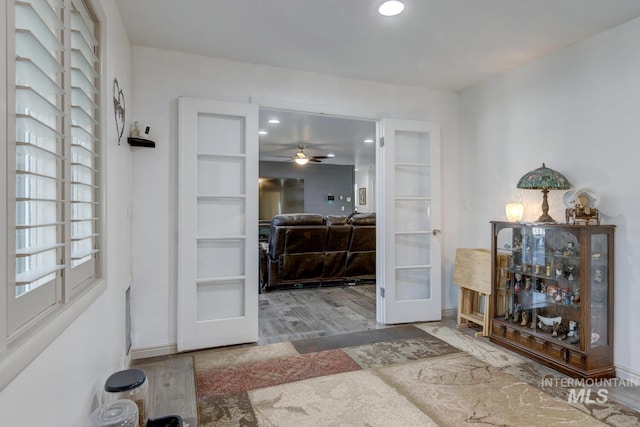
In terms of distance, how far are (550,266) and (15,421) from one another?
10.7 feet

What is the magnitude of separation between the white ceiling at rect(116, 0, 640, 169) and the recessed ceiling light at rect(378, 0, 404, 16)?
4cm

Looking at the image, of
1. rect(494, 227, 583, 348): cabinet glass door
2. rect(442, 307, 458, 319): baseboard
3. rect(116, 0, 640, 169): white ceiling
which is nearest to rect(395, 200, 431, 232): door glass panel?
rect(494, 227, 583, 348): cabinet glass door

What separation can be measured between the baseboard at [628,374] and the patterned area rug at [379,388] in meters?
0.48

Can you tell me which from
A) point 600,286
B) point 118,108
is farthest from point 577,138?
point 118,108

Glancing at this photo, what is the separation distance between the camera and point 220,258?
3104 millimetres

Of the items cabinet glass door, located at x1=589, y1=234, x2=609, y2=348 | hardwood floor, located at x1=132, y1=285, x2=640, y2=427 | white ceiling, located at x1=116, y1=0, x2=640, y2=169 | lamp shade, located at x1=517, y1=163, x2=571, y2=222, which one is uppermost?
white ceiling, located at x1=116, y1=0, x2=640, y2=169

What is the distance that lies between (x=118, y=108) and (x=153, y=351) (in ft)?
6.22

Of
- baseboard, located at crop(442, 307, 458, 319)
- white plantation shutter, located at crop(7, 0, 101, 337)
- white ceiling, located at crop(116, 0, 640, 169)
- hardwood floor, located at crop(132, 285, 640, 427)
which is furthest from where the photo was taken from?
baseboard, located at crop(442, 307, 458, 319)

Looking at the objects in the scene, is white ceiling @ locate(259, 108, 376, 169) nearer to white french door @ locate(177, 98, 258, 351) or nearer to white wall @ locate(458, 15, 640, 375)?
white french door @ locate(177, 98, 258, 351)

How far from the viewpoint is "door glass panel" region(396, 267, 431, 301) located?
3.77m

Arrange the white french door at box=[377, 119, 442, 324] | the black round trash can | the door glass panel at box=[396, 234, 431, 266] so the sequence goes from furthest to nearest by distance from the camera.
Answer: the door glass panel at box=[396, 234, 431, 266] < the white french door at box=[377, 119, 442, 324] < the black round trash can

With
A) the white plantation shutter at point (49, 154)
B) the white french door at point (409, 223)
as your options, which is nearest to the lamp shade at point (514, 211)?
the white french door at point (409, 223)

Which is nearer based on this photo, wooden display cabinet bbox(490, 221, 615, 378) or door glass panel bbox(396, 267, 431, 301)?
wooden display cabinet bbox(490, 221, 615, 378)

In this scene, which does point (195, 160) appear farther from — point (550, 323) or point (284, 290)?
point (550, 323)
